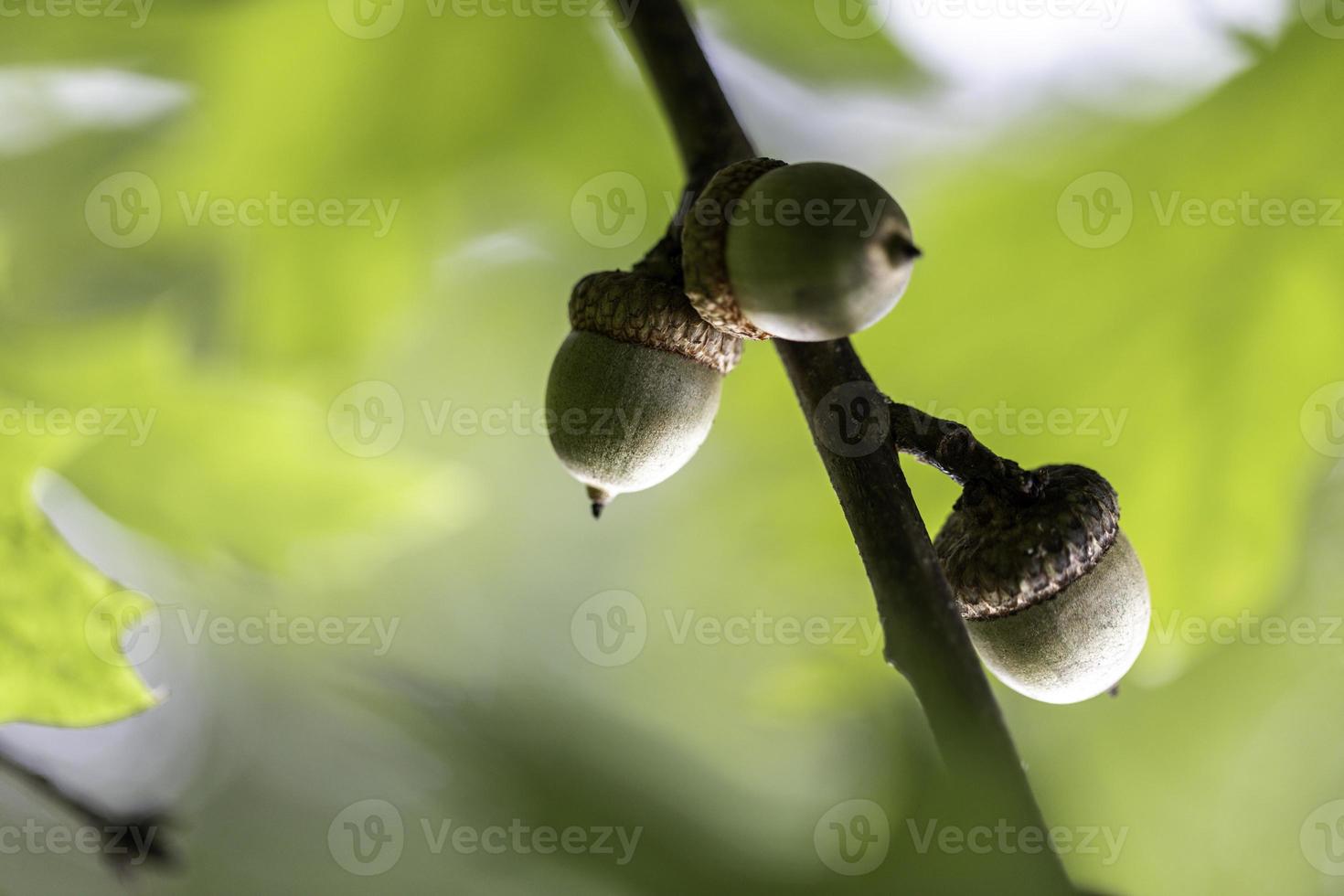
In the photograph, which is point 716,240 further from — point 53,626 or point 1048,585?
point 53,626

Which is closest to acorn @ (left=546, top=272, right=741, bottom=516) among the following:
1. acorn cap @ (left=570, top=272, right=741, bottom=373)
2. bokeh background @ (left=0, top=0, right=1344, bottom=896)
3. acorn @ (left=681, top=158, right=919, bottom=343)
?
acorn cap @ (left=570, top=272, right=741, bottom=373)

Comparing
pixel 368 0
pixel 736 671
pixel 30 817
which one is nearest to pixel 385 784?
pixel 30 817

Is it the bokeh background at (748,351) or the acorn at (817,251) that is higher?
the bokeh background at (748,351)

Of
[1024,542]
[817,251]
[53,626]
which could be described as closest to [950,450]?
[1024,542]

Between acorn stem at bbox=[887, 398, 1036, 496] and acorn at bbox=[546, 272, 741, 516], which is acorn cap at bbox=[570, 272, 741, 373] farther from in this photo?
acorn stem at bbox=[887, 398, 1036, 496]

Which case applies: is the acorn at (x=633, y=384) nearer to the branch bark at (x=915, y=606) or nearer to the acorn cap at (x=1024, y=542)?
the branch bark at (x=915, y=606)

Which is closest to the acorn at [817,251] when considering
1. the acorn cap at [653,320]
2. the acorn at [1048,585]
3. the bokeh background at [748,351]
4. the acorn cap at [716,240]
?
the acorn cap at [716,240]
